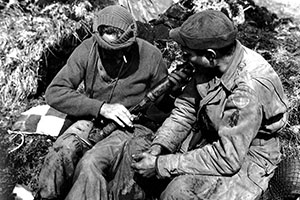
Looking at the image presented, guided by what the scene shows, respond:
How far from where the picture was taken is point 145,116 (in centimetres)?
544

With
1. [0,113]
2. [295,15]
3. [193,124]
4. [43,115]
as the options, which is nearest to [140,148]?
[193,124]

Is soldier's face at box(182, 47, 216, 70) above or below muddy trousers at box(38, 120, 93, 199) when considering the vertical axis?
above

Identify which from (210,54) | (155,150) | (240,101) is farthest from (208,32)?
(155,150)

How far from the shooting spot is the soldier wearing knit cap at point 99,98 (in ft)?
15.7

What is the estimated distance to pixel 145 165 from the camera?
15.4 feet

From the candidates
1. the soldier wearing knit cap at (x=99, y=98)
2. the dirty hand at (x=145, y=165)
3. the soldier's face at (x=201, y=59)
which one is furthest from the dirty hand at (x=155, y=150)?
the soldier's face at (x=201, y=59)

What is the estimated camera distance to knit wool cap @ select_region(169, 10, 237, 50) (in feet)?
14.6

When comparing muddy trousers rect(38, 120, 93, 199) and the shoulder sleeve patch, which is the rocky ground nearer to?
muddy trousers rect(38, 120, 93, 199)

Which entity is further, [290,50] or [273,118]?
[290,50]

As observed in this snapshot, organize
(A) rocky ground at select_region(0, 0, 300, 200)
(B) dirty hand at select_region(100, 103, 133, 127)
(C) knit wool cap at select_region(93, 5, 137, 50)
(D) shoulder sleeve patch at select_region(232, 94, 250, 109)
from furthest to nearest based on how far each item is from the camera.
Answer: (A) rocky ground at select_region(0, 0, 300, 200), (B) dirty hand at select_region(100, 103, 133, 127), (C) knit wool cap at select_region(93, 5, 137, 50), (D) shoulder sleeve patch at select_region(232, 94, 250, 109)

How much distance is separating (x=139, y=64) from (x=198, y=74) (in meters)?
0.60

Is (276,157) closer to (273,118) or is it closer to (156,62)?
(273,118)

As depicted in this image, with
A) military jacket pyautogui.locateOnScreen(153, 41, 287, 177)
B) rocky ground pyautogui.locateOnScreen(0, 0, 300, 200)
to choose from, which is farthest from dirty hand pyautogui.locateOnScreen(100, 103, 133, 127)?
rocky ground pyautogui.locateOnScreen(0, 0, 300, 200)

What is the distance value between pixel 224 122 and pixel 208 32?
0.66 meters
